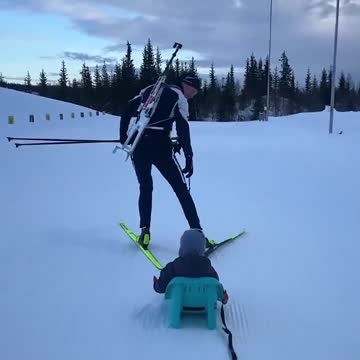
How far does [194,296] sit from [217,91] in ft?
274

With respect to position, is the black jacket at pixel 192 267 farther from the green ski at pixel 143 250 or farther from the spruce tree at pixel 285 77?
the spruce tree at pixel 285 77

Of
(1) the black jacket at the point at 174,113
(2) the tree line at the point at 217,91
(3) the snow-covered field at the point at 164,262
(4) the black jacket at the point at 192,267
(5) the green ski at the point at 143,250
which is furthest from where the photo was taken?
(2) the tree line at the point at 217,91

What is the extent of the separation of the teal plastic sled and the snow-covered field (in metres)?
0.11

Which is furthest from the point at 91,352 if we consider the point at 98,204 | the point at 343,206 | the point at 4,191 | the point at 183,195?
the point at 4,191

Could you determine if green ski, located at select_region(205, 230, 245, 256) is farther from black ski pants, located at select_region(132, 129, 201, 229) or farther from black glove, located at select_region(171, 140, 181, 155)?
black glove, located at select_region(171, 140, 181, 155)

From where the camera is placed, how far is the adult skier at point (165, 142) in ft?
15.8

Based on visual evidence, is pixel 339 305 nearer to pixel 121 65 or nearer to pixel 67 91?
pixel 121 65

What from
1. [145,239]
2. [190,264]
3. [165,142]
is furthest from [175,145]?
[190,264]

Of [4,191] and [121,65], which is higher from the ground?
[121,65]

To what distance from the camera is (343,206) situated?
286 inches

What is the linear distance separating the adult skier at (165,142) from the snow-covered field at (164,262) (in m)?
0.52

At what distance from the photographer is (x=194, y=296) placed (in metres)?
3.34

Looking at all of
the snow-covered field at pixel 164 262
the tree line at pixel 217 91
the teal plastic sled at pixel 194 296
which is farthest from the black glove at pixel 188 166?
the tree line at pixel 217 91

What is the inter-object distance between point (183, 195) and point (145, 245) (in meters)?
0.64
